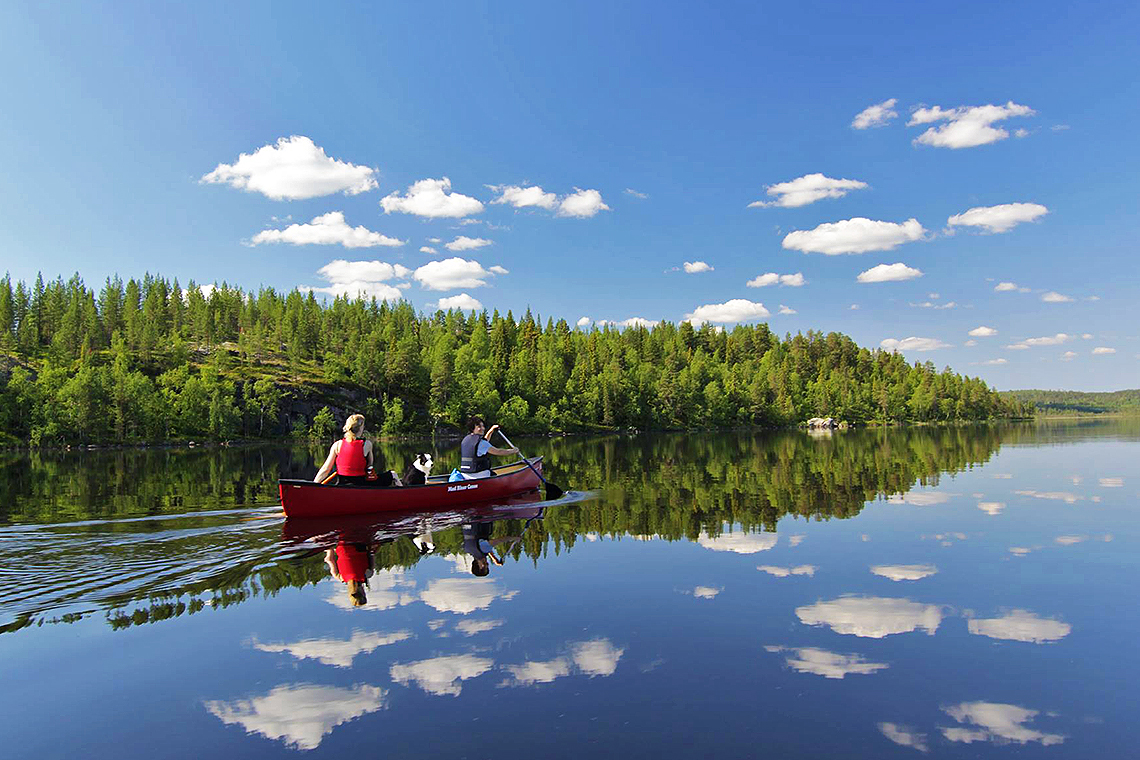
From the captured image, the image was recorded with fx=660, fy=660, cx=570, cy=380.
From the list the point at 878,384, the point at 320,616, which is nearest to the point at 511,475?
the point at 320,616

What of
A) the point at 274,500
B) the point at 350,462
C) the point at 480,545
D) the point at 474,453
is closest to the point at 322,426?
the point at 274,500

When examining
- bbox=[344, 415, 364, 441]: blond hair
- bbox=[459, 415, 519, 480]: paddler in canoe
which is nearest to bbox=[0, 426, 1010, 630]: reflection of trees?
bbox=[344, 415, 364, 441]: blond hair

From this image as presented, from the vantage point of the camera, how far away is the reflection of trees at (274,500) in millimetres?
12969

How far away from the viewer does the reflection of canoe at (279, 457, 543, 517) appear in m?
19.0

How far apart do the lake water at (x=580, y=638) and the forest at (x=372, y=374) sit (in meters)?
90.3

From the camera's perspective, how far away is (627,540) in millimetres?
17000

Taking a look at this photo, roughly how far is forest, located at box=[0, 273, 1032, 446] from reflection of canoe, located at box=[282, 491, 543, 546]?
292 ft

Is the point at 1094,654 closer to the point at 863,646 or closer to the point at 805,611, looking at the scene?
the point at 863,646

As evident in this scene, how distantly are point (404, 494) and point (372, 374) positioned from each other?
10788 cm

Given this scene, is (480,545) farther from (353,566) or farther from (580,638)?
(580,638)

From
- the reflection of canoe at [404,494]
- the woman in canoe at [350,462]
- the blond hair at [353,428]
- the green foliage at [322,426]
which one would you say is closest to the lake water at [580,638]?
the reflection of canoe at [404,494]

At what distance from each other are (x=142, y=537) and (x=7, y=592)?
4866 millimetres

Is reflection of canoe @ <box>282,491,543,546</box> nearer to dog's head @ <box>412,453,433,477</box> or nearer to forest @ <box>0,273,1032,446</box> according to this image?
dog's head @ <box>412,453,433,477</box>

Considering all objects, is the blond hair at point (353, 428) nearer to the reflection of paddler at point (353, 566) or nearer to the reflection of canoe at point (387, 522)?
the reflection of canoe at point (387, 522)
